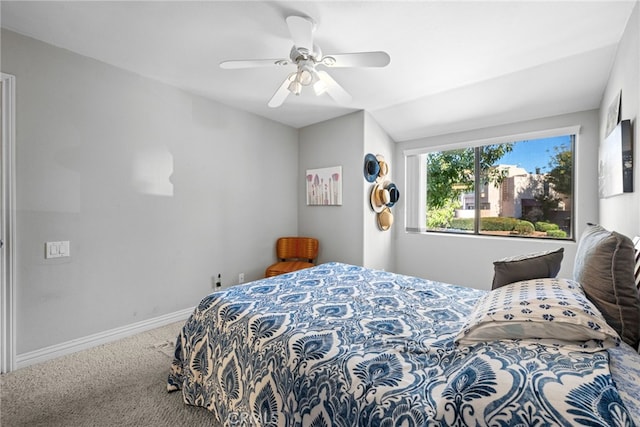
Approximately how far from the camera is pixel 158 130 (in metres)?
2.82

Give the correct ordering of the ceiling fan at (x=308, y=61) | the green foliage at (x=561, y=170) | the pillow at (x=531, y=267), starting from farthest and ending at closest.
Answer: the green foliage at (x=561, y=170)
the ceiling fan at (x=308, y=61)
the pillow at (x=531, y=267)

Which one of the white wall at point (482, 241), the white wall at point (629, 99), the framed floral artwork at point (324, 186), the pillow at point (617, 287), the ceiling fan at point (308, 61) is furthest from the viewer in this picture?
the framed floral artwork at point (324, 186)

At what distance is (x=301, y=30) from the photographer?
1695 mm

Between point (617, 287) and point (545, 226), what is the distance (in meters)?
2.53

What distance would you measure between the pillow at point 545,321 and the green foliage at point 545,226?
8.29ft

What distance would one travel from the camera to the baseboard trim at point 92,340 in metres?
2.12

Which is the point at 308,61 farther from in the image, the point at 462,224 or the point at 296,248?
the point at 462,224

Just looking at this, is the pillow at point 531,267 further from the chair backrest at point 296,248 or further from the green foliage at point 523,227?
the chair backrest at point 296,248

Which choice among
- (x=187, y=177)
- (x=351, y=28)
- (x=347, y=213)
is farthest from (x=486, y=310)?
(x=187, y=177)

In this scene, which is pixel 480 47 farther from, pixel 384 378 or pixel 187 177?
pixel 187 177

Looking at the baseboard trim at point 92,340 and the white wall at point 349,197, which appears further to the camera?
the white wall at point 349,197

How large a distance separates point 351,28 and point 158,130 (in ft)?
6.79

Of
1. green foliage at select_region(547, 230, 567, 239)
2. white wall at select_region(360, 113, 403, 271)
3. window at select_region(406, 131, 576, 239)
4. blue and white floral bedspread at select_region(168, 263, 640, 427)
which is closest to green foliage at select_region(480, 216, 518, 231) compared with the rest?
window at select_region(406, 131, 576, 239)

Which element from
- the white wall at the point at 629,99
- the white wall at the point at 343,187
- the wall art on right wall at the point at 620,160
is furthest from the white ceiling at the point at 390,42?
the wall art on right wall at the point at 620,160
